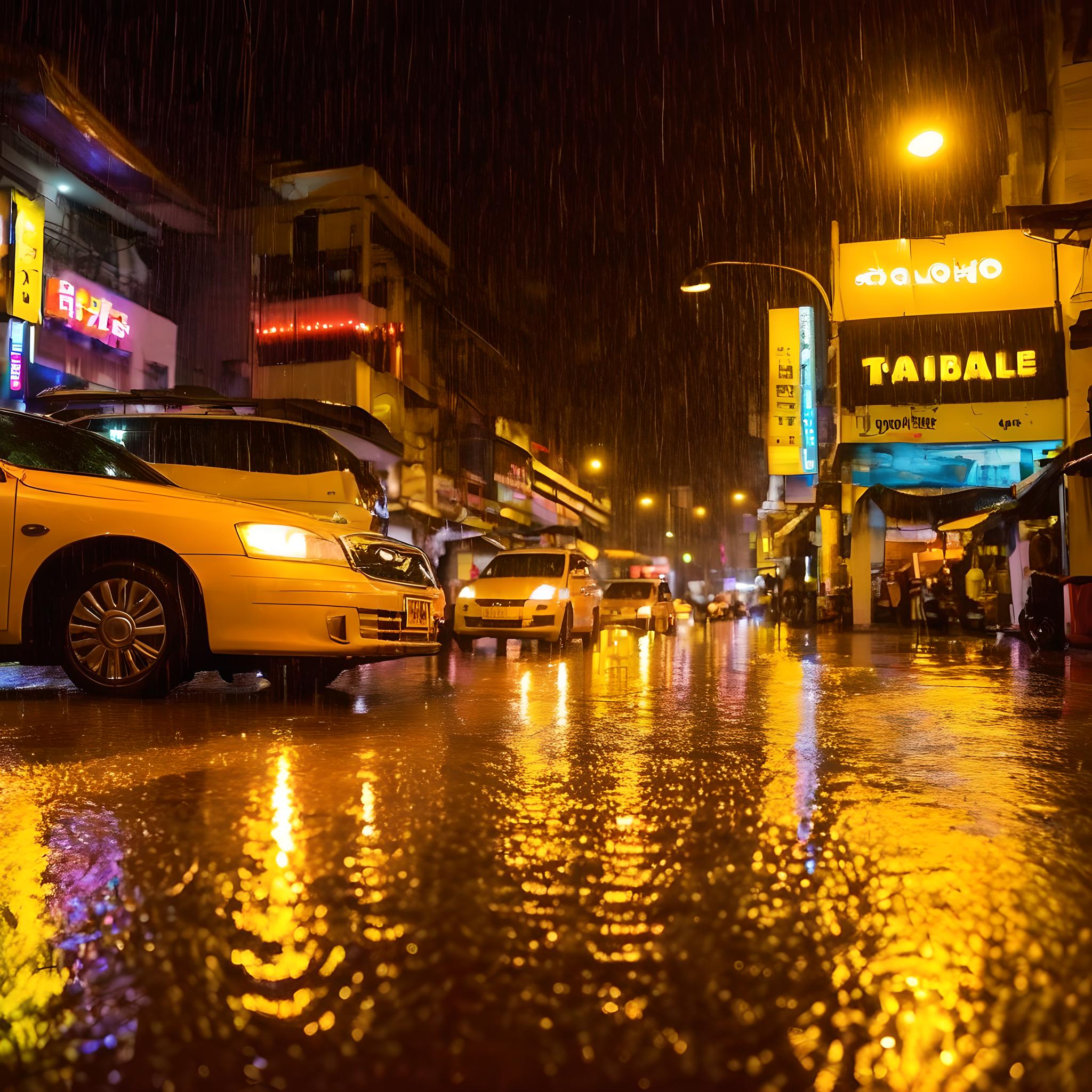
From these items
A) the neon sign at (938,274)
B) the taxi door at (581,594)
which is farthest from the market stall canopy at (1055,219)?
the taxi door at (581,594)

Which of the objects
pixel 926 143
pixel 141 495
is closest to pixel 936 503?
pixel 926 143

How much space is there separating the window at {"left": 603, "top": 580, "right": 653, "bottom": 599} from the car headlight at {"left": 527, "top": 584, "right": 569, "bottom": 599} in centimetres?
1131

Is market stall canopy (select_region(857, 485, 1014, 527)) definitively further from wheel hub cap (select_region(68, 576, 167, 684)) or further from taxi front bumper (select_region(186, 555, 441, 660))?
wheel hub cap (select_region(68, 576, 167, 684))

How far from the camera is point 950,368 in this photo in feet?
77.9

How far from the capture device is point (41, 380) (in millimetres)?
22250

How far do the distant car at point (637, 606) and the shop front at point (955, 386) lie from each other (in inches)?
236

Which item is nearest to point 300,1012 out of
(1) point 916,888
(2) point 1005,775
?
(1) point 916,888

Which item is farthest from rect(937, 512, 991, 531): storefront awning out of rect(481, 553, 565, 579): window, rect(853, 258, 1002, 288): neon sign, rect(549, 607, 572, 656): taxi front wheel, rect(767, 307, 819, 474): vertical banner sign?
rect(549, 607, 572, 656): taxi front wheel

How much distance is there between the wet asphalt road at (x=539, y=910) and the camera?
67.7 inches

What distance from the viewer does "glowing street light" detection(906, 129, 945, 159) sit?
17047 millimetres

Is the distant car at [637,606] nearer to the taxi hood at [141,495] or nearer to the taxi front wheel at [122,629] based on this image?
the taxi hood at [141,495]

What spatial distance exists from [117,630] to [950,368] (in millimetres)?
21861

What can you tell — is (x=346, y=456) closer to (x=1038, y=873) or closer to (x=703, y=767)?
(x=703, y=767)

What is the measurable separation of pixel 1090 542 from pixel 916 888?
15.5m
